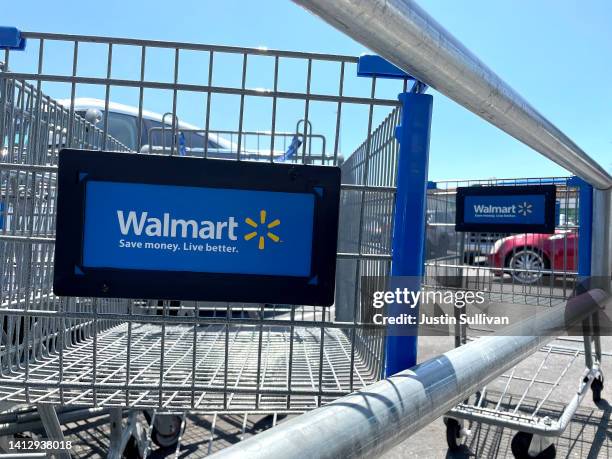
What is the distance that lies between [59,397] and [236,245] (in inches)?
34.3

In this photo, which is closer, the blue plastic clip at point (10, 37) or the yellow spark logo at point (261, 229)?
the yellow spark logo at point (261, 229)

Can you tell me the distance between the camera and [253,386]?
5.78 feet

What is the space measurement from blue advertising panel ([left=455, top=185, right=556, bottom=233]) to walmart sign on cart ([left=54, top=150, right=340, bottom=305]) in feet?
9.59

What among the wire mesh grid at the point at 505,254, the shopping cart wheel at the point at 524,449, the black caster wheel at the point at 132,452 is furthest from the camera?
the wire mesh grid at the point at 505,254

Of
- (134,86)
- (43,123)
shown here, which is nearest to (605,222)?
(134,86)

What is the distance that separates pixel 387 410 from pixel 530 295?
14.8 feet

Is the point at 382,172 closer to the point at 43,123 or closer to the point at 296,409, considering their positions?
the point at 296,409

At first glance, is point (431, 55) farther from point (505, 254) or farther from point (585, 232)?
point (505, 254)

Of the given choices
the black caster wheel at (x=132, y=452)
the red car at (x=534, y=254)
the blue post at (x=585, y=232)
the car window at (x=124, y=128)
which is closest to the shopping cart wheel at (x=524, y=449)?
the blue post at (x=585, y=232)

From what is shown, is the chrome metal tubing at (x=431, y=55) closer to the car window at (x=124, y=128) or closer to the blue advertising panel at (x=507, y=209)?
the blue advertising panel at (x=507, y=209)

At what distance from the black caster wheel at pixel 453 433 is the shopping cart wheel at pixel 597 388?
1514 millimetres

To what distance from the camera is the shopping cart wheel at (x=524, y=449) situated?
3000 mm

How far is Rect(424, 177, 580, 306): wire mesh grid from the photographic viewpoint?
14.9 ft

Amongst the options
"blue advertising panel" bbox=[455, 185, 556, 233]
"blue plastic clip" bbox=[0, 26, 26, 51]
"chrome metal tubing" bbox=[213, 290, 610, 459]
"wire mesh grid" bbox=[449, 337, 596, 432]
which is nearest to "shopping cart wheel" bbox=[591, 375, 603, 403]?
"wire mesh grid" bbox=[449, 337, 596, 432]
